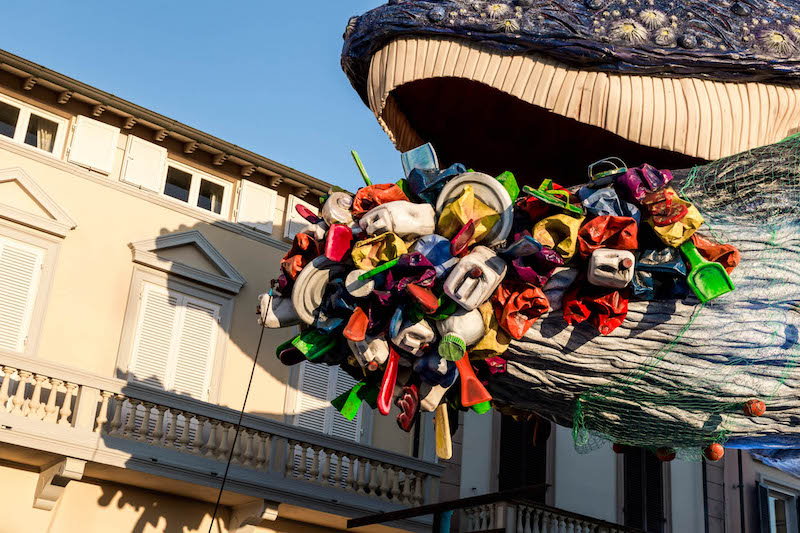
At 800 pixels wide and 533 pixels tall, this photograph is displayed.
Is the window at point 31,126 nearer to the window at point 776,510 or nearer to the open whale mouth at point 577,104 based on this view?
the open whale mouth at point 577,104

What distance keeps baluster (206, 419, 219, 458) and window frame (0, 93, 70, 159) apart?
168 inches

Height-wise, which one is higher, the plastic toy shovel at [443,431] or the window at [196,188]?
the window at [196,188]

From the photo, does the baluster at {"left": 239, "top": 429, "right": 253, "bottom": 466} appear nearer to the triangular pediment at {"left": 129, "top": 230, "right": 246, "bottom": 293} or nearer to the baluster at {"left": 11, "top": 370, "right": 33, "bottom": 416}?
the triangular pediment at {"left": 129, "top": 230, "right": 246, "bottom": 293}

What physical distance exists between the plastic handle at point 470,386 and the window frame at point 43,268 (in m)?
10.2

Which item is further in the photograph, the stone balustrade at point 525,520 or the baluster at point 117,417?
the stone balustrade at point 525,520

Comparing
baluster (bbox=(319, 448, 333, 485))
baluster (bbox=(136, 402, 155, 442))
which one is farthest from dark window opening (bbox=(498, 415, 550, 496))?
baluster (bbox=(136, 402, 155, 442))

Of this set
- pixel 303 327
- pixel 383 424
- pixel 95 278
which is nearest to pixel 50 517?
pixel 95 278

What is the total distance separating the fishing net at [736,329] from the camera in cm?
355

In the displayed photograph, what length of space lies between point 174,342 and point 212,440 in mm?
1743

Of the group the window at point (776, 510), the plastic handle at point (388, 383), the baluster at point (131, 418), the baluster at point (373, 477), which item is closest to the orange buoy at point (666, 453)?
the plastic handle at point (388, 383)

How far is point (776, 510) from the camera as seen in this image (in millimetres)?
19375

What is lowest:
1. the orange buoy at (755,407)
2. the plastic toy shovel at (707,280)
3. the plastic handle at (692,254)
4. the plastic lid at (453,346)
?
the orange buoy at (755,407)

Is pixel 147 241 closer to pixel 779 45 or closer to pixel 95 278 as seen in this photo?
pixel 95 278

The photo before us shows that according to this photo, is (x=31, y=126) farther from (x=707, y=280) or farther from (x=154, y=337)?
(x=707, y=280)
